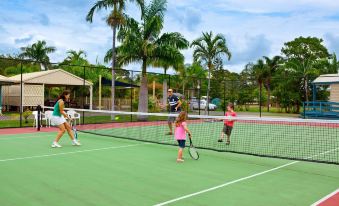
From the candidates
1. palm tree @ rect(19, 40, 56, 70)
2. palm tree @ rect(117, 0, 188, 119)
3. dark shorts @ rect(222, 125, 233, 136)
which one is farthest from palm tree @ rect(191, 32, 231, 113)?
palm tree @ rect(19, 40, 56, 70)

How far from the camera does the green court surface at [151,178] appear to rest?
5325mm

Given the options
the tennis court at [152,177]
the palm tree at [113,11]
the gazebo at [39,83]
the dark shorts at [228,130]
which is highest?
the palm tree at [113,11]

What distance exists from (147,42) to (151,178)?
15167 millimetres

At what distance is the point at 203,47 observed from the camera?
85.0ft

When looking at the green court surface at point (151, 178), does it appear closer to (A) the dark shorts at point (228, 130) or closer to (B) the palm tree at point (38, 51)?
(A) the dark shorts at point (228, 130)

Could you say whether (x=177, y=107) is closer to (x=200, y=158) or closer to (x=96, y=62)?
(x=200, y=158)

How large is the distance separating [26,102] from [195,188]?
76.3 feet

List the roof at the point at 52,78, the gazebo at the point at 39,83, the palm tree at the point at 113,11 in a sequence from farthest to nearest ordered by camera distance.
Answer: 1. the gazebo at the point at 39,83
2. the roof at the point at 52,78
3. the palm tree at the point at 113,11

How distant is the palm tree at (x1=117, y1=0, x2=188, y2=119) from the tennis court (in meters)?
11.4

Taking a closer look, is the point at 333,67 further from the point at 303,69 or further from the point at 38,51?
the point at 38,51

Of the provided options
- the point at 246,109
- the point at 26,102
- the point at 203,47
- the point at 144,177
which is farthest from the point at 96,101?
the point at 144,177

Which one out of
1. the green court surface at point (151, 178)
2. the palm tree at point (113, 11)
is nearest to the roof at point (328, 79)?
the palm tree at point (113, 11)

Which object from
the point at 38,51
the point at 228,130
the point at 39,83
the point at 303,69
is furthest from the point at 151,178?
the point at 38,51

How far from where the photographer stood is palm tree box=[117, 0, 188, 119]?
824 inches
